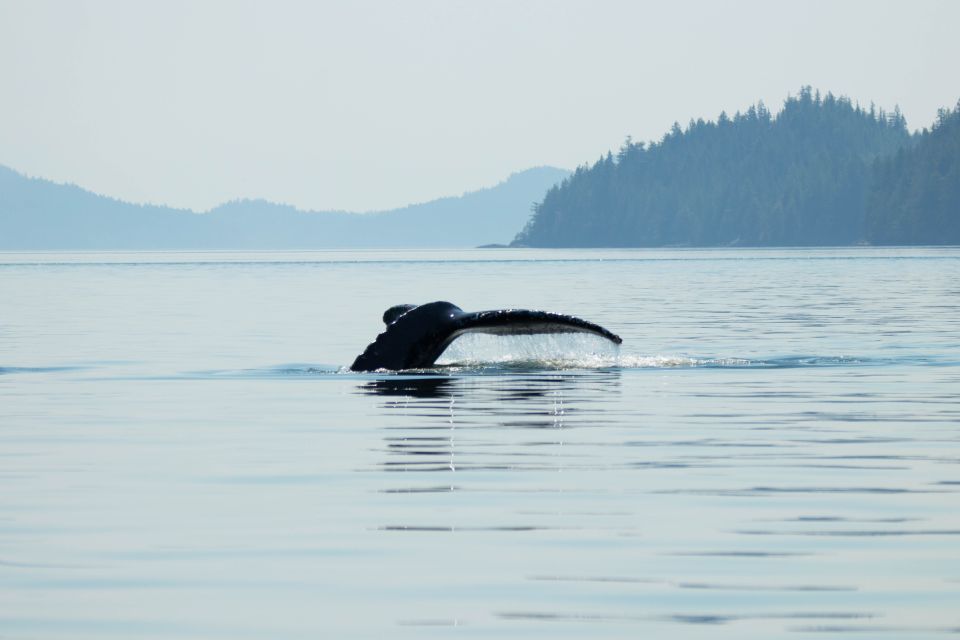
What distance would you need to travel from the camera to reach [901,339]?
123 ft

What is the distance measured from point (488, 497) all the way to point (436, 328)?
10.3m

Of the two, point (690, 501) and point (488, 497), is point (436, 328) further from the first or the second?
point (690, 501)

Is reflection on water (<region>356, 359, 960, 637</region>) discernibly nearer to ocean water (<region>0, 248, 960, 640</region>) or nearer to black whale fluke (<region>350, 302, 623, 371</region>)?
ocean water (<region>0, 248, 960, 640</region>)

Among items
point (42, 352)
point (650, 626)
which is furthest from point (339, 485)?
point (42, 352)

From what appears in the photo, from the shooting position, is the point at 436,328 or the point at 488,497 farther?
the point at 436,328

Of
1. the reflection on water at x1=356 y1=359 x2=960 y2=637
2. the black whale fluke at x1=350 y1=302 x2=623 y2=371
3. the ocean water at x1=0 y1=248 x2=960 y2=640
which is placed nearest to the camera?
the ocean water at x1=0 y1=248 x2=960 y2=640

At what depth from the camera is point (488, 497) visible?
47.6 ft

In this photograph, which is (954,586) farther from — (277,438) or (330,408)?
(330,408)

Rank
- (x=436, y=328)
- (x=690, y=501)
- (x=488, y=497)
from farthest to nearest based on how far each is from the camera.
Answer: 1. (x=436, y=328)
2. (x=488, y=497)
3. (x=690, y=501)

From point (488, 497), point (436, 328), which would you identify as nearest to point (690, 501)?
point (488, 497)

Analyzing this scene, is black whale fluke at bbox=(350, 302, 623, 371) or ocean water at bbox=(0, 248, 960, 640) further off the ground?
black whale fluke at bbox=(350, 302, 623, 371)

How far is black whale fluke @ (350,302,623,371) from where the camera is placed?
22.4m

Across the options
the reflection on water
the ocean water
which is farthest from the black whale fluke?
the reflection on water

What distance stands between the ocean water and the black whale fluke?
497mm
